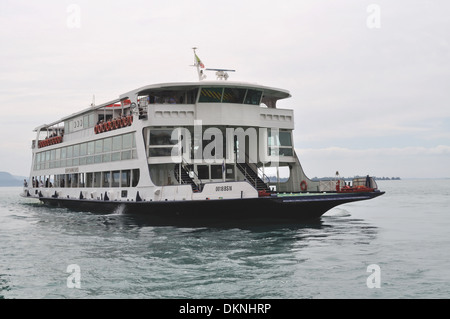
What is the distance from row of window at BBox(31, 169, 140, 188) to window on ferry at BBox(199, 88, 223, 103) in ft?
18.7

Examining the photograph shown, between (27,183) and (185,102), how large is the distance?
28.5 m

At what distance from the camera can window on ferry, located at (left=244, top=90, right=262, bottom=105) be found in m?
23.4

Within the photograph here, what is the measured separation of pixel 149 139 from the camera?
22844 millimetres

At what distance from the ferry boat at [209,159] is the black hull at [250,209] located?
Result: 4cm

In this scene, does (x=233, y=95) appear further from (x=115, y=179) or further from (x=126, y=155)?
(x=115, y=179)

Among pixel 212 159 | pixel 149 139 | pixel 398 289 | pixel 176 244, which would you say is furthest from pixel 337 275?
pixel 149 139

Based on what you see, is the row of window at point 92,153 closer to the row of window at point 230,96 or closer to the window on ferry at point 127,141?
the window on ferry at point 127,141

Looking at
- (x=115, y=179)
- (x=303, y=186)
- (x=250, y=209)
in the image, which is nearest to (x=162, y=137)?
(x=115, y=179)

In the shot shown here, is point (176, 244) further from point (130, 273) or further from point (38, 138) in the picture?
point (38, 138)

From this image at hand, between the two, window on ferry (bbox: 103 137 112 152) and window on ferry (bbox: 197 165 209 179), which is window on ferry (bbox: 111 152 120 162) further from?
window on ferry (bbox: 197 165 209 179)

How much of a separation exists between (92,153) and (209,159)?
35.3ft

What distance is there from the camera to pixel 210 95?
Answer: 74.2 feet

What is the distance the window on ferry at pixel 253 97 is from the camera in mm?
23422

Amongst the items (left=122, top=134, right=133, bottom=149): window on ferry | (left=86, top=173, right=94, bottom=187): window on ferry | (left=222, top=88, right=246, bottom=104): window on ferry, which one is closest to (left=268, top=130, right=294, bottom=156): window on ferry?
(left=222, top=88, right=246, bottom=104): window on ferry
